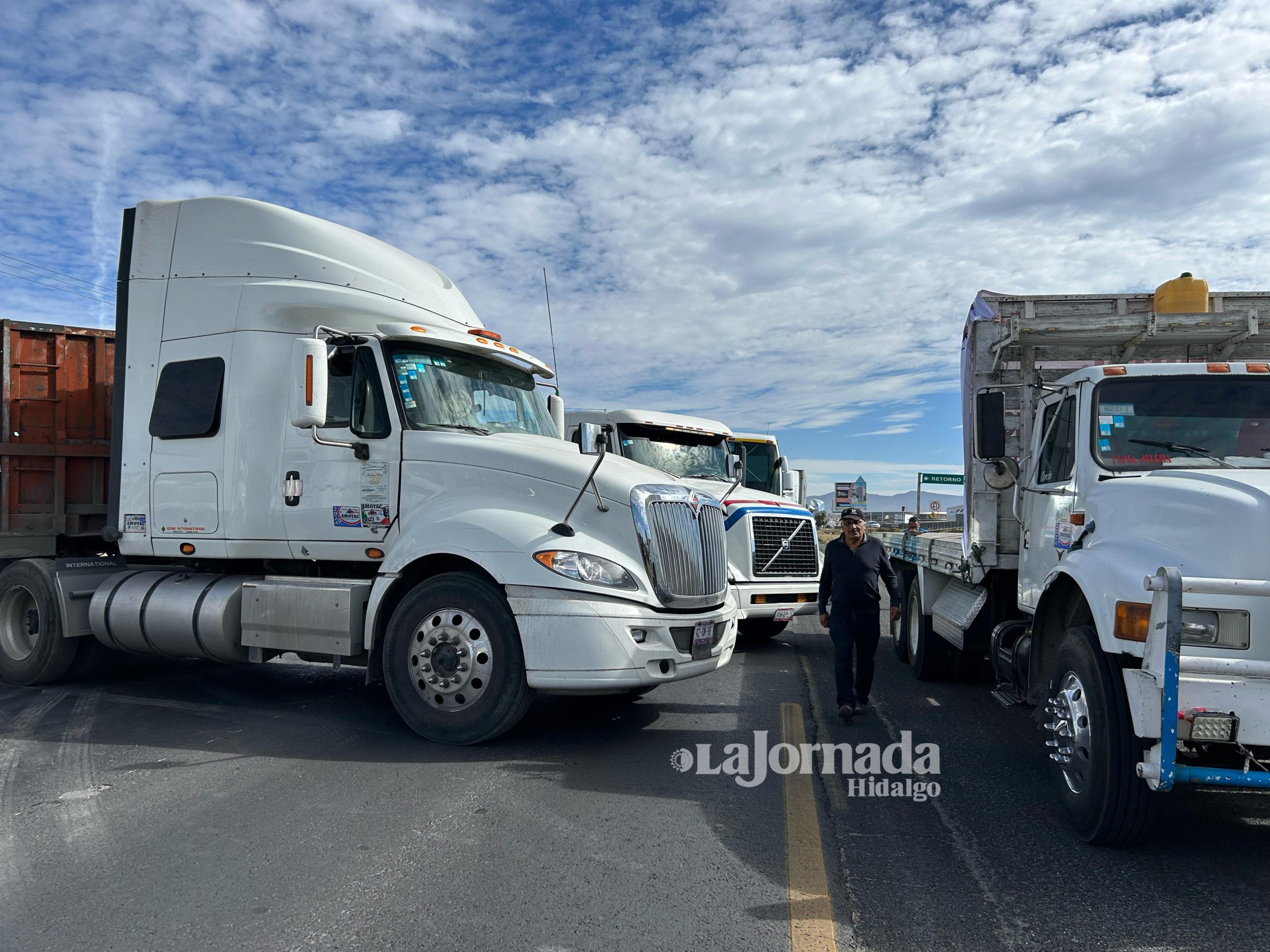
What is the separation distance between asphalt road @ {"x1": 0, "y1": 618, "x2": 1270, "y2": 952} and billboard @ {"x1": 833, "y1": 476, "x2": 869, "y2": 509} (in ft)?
117

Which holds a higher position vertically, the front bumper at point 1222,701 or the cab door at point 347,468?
the cab door at point 347,468

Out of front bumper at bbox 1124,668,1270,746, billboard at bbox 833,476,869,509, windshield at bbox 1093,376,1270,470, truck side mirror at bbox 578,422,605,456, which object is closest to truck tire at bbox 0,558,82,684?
truck side mirror at bbox 578,422,605,456

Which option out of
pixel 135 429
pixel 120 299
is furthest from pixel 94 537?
pixel 120 299

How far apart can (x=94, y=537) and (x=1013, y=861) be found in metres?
8.00

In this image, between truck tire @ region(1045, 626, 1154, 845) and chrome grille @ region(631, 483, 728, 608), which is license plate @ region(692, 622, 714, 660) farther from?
truck tire @ region(1045, 626, 1154, 845)

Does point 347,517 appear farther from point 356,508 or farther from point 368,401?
point 368,401

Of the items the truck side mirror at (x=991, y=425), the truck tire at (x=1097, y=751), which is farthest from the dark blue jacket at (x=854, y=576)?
the truck tire at (x=1097, y=751)

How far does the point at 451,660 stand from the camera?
224 inches

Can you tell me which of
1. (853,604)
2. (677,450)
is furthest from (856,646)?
(677,450)

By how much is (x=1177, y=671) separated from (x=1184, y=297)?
4277 millimetres

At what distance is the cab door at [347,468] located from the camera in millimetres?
6309

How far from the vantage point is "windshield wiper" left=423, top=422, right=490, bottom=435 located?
6324 millimetres

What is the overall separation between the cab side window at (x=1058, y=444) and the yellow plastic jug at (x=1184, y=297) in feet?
5.12

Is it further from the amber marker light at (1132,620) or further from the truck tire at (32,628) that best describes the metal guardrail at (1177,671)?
the truck tire at (32,628)
